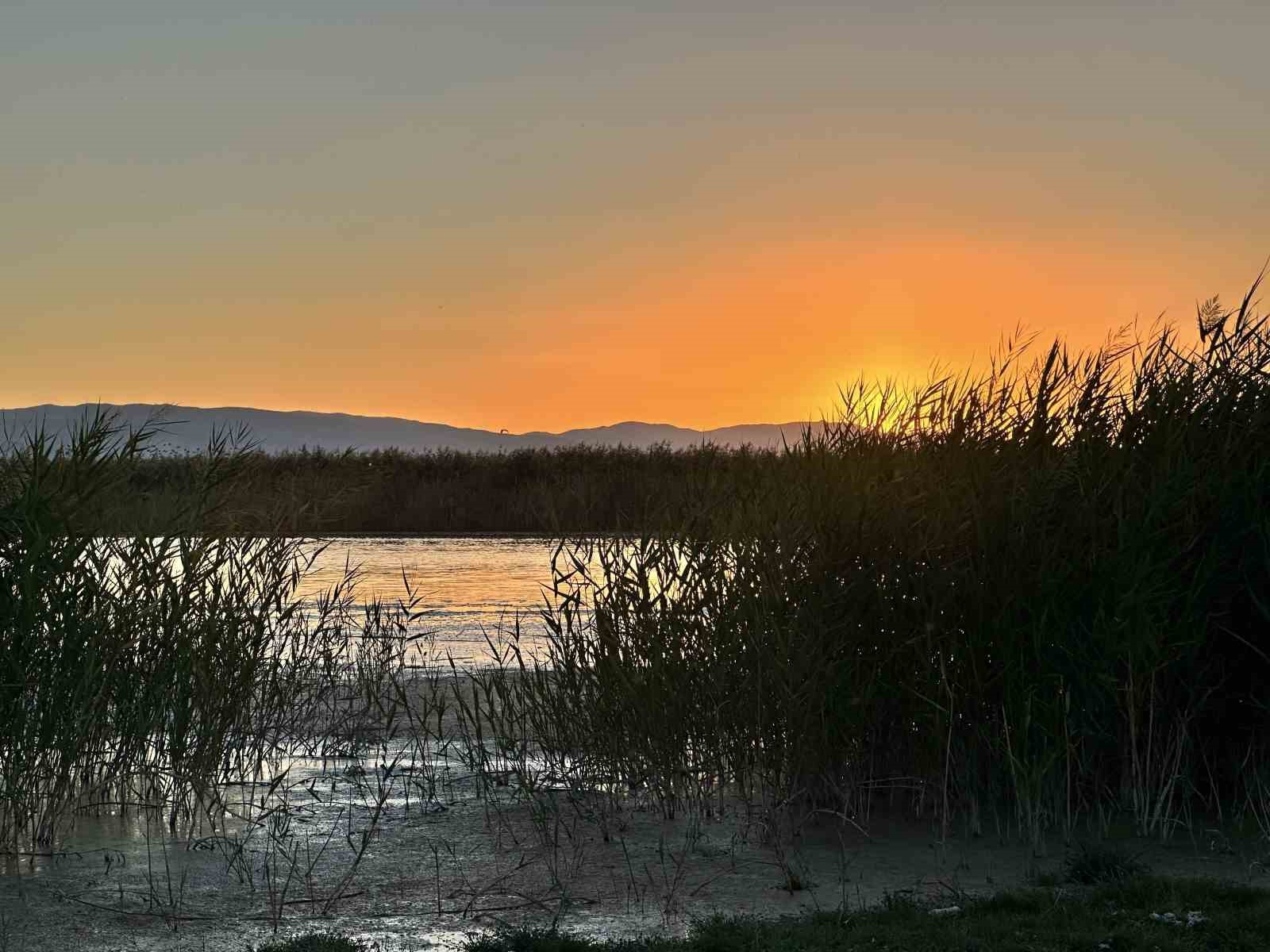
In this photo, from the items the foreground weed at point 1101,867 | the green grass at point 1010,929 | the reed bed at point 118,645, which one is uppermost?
the reed bed at point 118,645

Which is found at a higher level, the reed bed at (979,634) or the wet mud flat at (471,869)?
the reed bed at (979,634)

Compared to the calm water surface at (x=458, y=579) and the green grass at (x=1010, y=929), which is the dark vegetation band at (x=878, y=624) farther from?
the calm water surface at (x=458, y=579)

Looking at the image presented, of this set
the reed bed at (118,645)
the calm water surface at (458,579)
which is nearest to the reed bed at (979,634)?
the reed bed at (118,645)

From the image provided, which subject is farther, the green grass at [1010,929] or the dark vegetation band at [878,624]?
the dark vegetation band at [878,624]

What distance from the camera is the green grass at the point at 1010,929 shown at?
5.16m

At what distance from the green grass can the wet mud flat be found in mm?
257

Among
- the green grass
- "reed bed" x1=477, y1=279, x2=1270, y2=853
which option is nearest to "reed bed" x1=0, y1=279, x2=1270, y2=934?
"reed bed" x1=477, y1=279, x2=1270, y2=853

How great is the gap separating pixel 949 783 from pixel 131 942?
13.8 ft

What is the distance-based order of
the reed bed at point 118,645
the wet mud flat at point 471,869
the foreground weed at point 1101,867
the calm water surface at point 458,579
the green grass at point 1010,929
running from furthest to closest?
the calm water surface at point 458,579 → the reed bed at point 118,645 → the foreground weed at point 1101,867 → the wet mud flat at point 471,869 → the green grass at point 1010,929

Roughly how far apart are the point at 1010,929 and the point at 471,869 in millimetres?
2604

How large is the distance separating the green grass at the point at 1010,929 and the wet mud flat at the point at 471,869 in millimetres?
257

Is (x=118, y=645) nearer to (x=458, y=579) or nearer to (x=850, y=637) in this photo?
(x=850, y=637)

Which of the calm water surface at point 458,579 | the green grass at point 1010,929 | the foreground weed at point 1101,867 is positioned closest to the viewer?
the green grass at point 1010,929

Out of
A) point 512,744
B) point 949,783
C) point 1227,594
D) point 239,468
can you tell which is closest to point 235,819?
point 512,744
